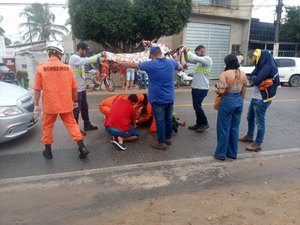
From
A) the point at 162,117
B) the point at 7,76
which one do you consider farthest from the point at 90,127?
the point at 7,76

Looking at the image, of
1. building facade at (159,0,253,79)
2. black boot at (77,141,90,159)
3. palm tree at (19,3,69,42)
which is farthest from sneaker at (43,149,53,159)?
palm tree at (19,3,69,42)

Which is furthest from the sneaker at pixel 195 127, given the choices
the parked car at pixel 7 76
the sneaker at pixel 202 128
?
the parked car at pixel 7 76

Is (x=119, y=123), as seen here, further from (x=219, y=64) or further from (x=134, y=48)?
(x=219, y=64)

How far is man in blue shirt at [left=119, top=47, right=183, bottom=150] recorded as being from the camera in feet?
15.3

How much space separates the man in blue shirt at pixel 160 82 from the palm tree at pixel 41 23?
112ft

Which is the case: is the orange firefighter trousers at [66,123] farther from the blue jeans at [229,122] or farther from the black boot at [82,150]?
the blue jeans at [229,122]

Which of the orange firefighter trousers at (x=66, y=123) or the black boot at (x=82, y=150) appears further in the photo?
the black boot at (x=82, y=150)

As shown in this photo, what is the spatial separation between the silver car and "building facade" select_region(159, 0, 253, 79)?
501 inches

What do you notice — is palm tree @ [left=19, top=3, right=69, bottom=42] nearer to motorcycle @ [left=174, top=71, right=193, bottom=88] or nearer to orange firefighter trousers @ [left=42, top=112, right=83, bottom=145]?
motorcycle @ [left=174, top=71, right=193, bottom=88]

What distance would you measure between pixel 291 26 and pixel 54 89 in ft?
71.9

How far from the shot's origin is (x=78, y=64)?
5445 mm

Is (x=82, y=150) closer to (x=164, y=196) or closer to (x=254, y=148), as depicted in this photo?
(x=164, y=196)

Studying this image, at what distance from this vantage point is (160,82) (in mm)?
4789

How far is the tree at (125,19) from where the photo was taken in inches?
477
